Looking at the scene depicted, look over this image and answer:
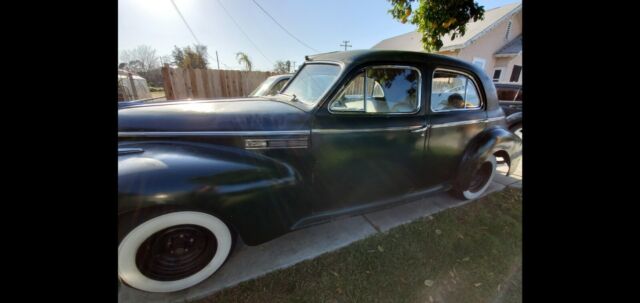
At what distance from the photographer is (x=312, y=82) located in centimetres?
236

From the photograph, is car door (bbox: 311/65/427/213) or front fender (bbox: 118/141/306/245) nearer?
front fender (bbox: 118/141/306/245)

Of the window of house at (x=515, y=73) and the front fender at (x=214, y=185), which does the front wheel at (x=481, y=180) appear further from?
the window of house at (x=515, y=73)

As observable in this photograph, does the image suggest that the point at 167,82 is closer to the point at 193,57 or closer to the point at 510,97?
the point at 510,97

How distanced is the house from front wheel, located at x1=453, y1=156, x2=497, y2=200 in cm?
1217

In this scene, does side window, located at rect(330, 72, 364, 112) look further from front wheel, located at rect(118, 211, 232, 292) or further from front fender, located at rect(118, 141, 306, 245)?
front wheel, located at rect(118, 211, 232, 292)

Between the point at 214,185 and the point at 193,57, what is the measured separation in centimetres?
2802

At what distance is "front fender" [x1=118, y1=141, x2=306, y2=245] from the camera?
4.38 feet

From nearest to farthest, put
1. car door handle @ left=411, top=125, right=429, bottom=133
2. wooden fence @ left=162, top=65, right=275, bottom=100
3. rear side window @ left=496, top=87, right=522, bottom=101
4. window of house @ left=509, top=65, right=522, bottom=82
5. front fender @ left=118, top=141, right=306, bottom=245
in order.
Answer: front fender @ left=118, top=141, right=306, bottom=245 < car door handle @ left=411, top=125, right=429, bottom=133 < rear side window @ left=496, top=87, right=522, bottom=101 < wooden fence @ left=162, top=65, right=275, bottom=100 < window of house @ left=509, top=65, right=522, bottom=82

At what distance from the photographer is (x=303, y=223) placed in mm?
1979

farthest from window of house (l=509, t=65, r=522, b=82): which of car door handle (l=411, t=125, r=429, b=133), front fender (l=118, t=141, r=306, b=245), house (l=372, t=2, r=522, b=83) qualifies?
front fender (l=118, t=141, r=306, b=245)

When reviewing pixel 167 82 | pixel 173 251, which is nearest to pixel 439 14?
pixel 173 251
